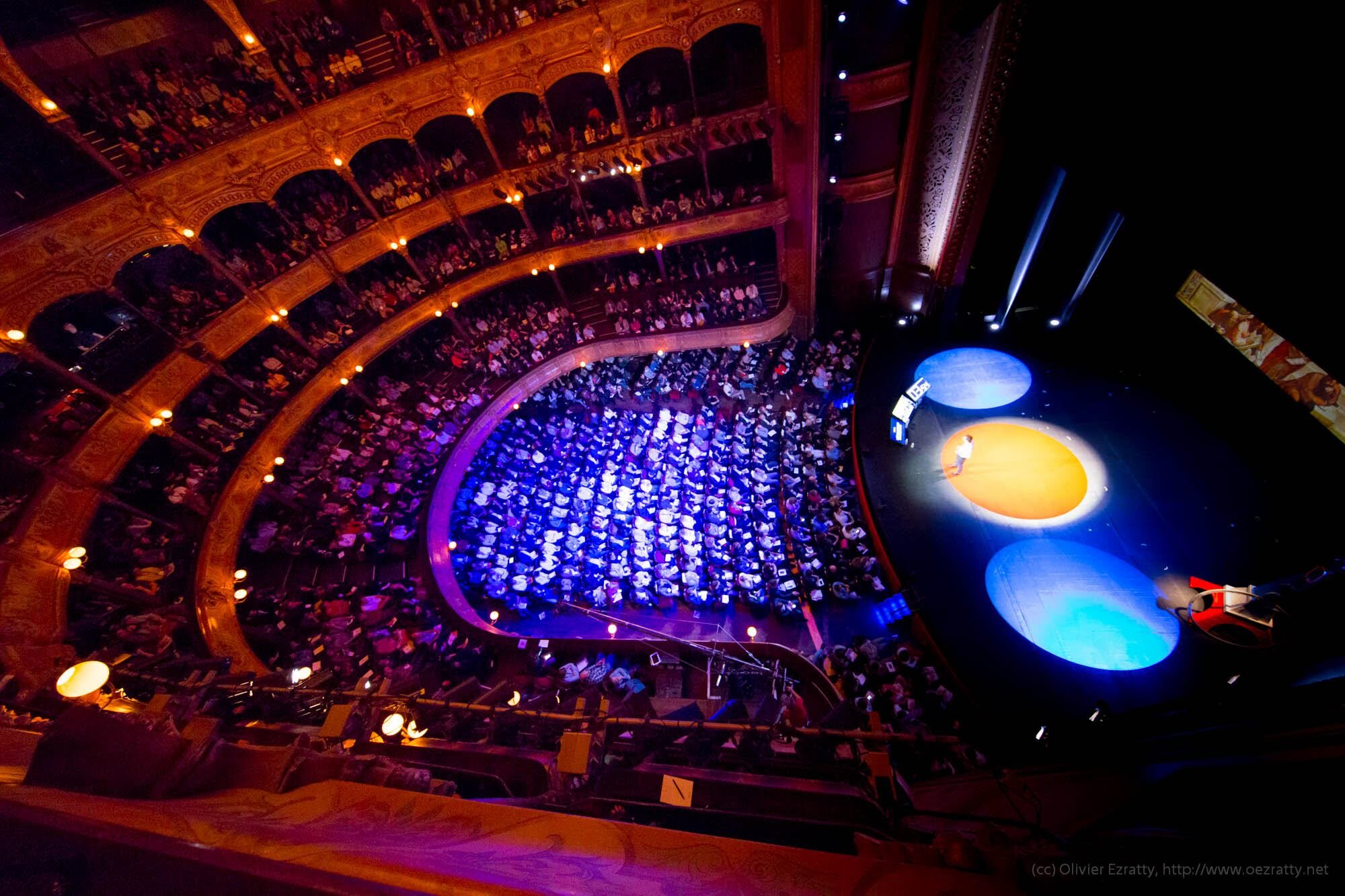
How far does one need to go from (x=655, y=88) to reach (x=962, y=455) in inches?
566

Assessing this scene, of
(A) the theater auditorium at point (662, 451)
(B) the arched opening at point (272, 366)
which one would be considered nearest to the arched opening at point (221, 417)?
(A) the theater auditorium at point (662, 451)

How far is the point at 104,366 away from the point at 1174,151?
2062 cm

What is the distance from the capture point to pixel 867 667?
34.1ft

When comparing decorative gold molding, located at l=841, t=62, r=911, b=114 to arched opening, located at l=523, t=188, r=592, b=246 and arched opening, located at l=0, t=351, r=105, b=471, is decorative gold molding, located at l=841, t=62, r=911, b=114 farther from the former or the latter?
arched opening, located at l=0, t=351, r=105, b=471

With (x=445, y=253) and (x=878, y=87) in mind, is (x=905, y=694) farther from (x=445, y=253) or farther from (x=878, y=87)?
(x=445, y=253)

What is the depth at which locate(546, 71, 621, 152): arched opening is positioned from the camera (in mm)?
14570

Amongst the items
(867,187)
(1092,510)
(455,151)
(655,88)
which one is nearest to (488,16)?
(455,151)

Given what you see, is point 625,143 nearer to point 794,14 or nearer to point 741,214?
point 741,214

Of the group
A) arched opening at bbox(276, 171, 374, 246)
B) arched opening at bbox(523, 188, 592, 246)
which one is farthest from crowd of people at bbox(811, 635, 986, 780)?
arched opening at bbox(276, 171, 374, 246)

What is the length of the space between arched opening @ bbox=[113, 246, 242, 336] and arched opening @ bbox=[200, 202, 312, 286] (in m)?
0.65

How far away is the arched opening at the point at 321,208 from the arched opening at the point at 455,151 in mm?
2670

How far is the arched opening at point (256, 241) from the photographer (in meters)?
12.8

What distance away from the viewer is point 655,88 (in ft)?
47.8

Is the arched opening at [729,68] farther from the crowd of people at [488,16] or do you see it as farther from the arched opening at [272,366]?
the arched opening at [272,366]
